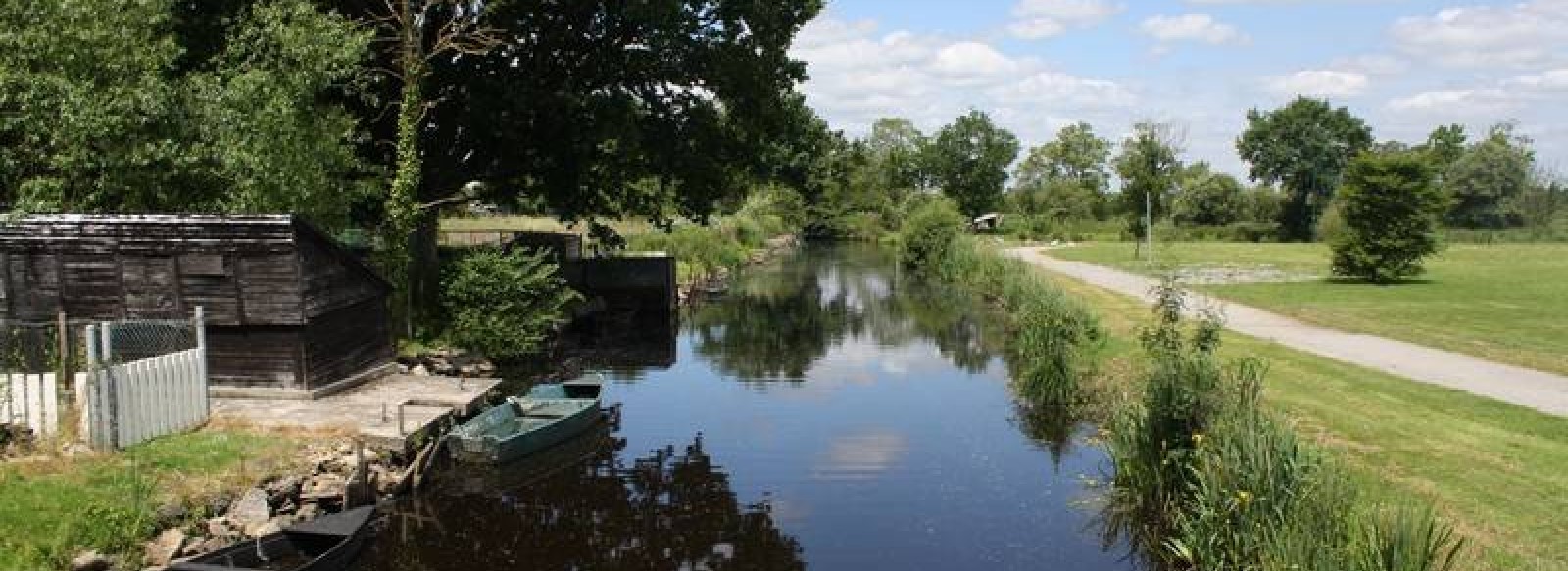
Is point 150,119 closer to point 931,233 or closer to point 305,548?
point 305,548

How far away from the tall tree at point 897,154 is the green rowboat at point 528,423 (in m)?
105

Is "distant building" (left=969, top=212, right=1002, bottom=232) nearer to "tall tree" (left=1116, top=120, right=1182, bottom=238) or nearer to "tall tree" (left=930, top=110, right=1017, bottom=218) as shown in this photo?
"tall tree" (left=930, top=110, right=1017, bottom=218)

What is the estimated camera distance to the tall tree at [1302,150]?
103062mm

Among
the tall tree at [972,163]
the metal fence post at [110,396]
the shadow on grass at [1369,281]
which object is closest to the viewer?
the metal fence post at [110,396]

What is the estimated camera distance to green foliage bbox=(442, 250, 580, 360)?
29.9 m

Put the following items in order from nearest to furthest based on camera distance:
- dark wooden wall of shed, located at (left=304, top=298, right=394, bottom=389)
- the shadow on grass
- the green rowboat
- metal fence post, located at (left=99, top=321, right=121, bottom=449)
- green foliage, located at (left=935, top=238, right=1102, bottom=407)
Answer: metal fence post, located at (left=99, top=321, right=121, bottom=449)
the green rowboat
dark wooden wall of shed, located at (left=304, top=298, right=394, bottom=389)
green foliage, located at (left=935, top=238, right=1102, bottom=407)
the shadow on grass

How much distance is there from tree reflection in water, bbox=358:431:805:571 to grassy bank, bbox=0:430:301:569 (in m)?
2.41

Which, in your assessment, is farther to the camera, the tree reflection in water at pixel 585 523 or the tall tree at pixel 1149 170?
the tall tree at pixel 1149 170

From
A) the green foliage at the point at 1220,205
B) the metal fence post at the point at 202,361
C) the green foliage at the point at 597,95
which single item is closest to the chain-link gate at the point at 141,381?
the metal fence post at the point at 202,361

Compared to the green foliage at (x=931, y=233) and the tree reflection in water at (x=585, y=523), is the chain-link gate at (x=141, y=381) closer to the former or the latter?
the tree reflection in water at (x=585, y=523)

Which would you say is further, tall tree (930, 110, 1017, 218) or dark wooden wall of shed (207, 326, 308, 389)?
Answer: tall tree (930, 110, 1017, 218)

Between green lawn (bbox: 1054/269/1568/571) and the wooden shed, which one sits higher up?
the wooden shed

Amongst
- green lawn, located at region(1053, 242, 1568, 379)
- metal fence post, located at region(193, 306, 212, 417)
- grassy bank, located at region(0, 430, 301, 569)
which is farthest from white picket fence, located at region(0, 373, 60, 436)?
green lawn, located at region(1053, 242, 1568, 379)

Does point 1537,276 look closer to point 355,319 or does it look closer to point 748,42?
point 748,42
